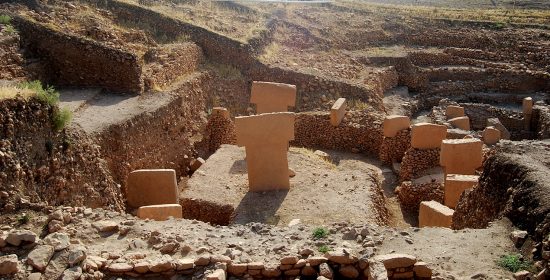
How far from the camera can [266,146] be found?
398 inches

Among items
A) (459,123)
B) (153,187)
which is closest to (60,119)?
(153,187)

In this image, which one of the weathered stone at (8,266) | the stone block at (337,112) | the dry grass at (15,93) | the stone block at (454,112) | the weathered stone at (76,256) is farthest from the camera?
the stone block at (454,112)

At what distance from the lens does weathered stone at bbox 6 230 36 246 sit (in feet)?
18.8

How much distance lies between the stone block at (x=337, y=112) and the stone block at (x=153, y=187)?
6.38m

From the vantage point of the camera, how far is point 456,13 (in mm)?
29766

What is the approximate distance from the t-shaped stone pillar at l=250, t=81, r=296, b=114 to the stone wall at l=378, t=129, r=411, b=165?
2.89 m

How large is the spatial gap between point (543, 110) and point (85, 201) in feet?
47.2

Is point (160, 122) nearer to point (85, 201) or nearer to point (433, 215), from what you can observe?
point (85, 201)

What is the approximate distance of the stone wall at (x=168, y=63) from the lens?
1366 cm

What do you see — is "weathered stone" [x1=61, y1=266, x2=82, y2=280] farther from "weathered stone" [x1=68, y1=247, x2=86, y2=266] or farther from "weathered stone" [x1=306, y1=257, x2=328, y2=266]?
"weathered stone" [x1=306, y1=257, x2=328, y2=266]

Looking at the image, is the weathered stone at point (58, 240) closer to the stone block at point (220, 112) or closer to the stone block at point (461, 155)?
the stone block at point (461, 155)

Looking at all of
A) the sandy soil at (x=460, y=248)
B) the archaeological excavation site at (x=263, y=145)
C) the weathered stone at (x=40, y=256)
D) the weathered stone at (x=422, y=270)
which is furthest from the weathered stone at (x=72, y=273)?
the weathered stone at (x=422, y=270)

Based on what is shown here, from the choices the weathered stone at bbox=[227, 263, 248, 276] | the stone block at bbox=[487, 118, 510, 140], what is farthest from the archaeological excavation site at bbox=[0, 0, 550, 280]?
the stone block at bbox=[487, 118, 510, 140]

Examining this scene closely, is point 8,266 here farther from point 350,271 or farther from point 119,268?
point 350,271
